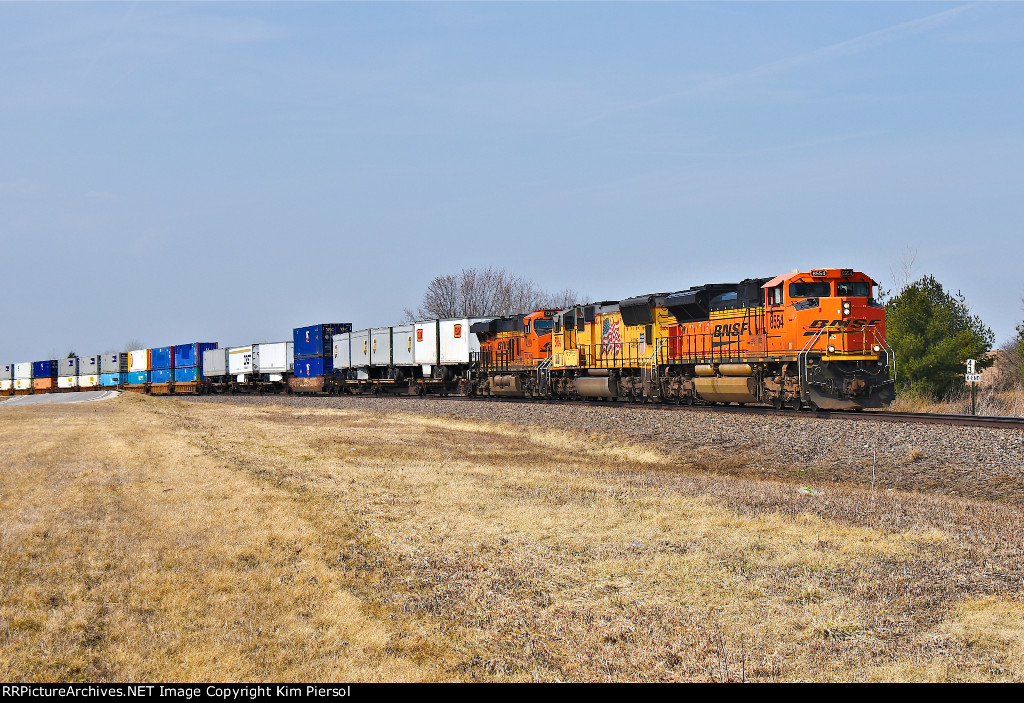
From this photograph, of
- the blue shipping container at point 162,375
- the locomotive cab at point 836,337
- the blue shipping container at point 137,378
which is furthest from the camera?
the blue shipping container at point 137,378

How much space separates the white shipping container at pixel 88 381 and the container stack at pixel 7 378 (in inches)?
618

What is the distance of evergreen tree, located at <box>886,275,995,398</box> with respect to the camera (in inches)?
1588

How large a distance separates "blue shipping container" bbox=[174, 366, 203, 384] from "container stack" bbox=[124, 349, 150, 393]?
4.18 meters

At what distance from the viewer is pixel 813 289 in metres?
21.7

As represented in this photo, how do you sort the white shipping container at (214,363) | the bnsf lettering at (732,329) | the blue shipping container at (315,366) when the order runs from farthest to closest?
1. the white shipping container at (214,363)
2. the blue shipping container at (315,366)
3. the bnsf lettering at (732,329)

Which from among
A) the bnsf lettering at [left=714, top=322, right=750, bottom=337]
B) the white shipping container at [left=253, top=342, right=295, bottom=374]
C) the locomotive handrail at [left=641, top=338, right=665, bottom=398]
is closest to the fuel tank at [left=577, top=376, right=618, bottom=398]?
the locomotive handrail at [left=641, top=338, right=665, bottom=398]

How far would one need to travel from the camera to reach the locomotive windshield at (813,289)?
2161 centimetres

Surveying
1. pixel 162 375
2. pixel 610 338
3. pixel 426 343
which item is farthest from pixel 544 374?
pixel 162 375

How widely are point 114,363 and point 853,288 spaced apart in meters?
68.6

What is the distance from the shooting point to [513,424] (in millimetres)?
25500

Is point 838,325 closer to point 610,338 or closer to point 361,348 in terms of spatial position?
point 610,338

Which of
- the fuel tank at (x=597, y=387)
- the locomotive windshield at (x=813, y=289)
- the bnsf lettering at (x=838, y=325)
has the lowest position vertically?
the fuel tank at (x=597, y=387)

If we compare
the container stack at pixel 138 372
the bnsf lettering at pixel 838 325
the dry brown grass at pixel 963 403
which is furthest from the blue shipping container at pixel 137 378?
the bnsf lettering at pixel 838 325

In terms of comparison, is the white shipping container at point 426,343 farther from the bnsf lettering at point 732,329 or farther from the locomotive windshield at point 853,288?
the locomotive windshield at point 853,288
